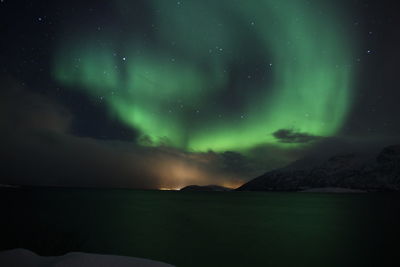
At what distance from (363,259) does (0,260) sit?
19.5 metres

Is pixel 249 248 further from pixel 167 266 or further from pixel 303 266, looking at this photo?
pixel 167 266

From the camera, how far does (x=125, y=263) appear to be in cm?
755

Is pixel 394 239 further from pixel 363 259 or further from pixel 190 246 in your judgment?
pixel 190 246

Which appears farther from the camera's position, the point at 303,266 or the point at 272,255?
the point at 272,255

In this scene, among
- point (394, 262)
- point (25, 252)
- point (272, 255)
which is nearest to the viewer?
point (25, 252)

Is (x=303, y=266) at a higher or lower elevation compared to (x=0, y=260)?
lower

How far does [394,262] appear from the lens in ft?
53.2

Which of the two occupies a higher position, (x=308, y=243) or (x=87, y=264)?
(x=87, y=264)

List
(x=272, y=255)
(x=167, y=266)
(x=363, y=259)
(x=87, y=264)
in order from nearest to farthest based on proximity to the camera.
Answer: (x=87, y=264), (x=167, y=266), (x=363, y=259), (x=272, y=255)

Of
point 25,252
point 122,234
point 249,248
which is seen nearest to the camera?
point 25,252

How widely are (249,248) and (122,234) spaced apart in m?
13.9

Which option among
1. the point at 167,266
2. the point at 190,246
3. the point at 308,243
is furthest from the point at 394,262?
the point at 167,266

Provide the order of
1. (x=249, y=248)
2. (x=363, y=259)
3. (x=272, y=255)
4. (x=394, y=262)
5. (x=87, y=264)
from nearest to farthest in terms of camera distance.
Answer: (x=87, y=264) → (x=394, y=262) → (x=363, y=259) → (x=272, y=255) → (x=249, y=248)

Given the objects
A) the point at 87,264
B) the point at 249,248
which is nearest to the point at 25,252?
the point at 87,264
